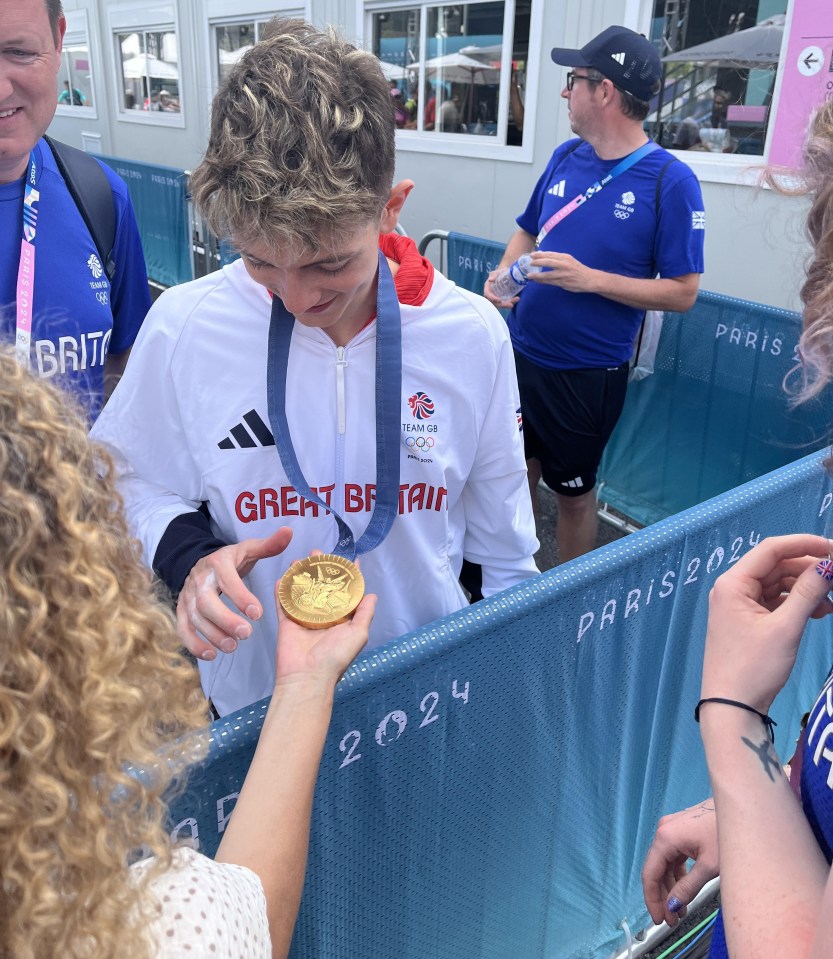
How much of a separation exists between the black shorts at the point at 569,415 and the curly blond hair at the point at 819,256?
2.19 m

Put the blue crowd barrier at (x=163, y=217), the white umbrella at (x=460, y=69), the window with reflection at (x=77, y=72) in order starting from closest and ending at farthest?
the white umbrella at (x=460, y=69), the blue crowd barrier at (x=163, y=217), the window with reflection at (x=77, y=72)

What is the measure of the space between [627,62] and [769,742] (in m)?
3.00

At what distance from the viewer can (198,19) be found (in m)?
11.2

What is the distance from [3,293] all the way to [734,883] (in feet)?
6.72

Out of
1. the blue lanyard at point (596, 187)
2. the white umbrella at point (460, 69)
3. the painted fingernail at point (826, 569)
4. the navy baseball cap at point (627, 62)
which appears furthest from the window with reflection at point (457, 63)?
the painted fingernail at point (826, 569)

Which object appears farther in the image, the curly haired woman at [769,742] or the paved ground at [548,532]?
the paved ground at [548,532]

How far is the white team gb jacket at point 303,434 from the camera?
5.07 ft

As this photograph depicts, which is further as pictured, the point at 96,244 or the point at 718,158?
the point at 718,158

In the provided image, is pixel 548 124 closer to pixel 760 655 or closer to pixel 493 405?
pixel 493 405

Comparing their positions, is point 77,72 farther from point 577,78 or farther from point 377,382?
point 377,382

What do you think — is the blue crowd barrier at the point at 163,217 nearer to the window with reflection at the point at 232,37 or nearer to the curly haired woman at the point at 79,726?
the window with reflection at the point at 232,37

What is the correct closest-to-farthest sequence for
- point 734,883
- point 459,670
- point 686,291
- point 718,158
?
point 734,883, point 459,670, point 686,291, point 718,158

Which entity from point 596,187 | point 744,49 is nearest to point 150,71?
point 744,49

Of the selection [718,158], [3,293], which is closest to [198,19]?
[718,158]
